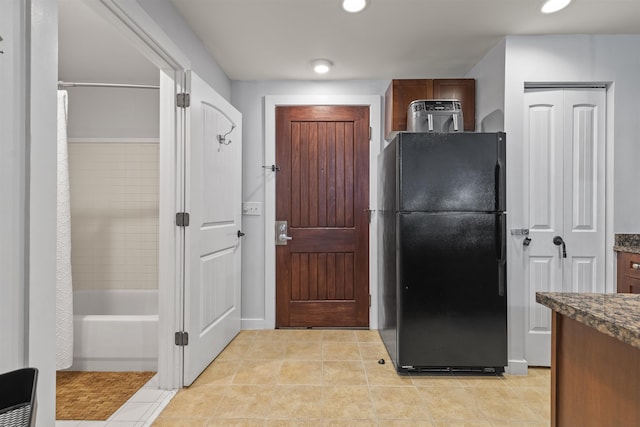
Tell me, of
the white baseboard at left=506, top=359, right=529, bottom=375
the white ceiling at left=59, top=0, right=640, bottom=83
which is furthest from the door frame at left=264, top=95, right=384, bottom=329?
the white baseboard at left=506, top=359, right=529, bottom=375

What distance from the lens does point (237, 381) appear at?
2.29 metres

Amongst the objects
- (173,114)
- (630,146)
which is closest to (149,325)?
(173,114)

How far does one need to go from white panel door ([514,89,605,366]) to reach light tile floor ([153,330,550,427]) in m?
0.60

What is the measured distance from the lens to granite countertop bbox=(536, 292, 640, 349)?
778 mm

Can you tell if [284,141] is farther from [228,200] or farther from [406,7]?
[406,7]

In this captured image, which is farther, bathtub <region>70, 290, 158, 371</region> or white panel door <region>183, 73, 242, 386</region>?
bathtub <region>70, 290, 158, 371</region>

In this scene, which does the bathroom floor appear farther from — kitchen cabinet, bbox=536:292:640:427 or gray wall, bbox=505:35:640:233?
gray wall, bbox=505:35:640:233

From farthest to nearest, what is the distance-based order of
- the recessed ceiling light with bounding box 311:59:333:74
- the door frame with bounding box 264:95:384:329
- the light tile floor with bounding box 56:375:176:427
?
the door frame with bounding box 264:95:384:329, the recessed ceiling light with bounding box 311:59:333:74, the light tile floor with bounding box 56:375:176:427

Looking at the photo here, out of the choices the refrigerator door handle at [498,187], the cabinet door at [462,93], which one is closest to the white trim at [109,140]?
the cabinet door at [462,93]

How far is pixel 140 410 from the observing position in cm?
196

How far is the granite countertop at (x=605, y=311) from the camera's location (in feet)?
2.55

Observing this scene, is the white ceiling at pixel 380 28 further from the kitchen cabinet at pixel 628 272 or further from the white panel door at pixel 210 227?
the kitchen cabinet at pixel 628 272

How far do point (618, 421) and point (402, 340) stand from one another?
153 centimetres

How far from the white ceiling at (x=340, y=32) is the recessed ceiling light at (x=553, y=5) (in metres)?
0.05
